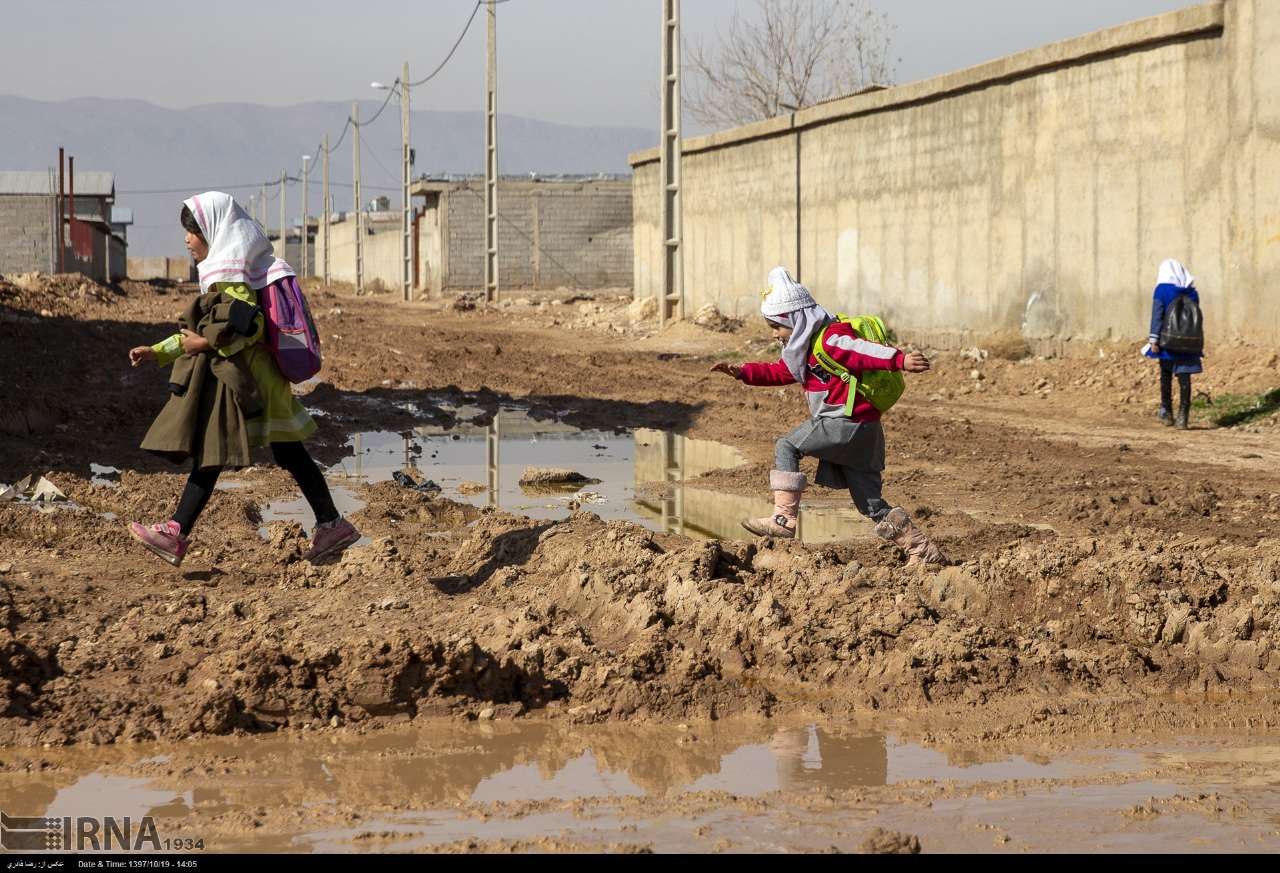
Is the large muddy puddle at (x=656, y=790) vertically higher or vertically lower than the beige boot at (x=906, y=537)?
lower

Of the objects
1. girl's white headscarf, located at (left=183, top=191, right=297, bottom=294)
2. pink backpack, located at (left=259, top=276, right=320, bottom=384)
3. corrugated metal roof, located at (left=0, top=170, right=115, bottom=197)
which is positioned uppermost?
corrugated metal roof, located at (left=0, top=170, right=115, bottom=197)

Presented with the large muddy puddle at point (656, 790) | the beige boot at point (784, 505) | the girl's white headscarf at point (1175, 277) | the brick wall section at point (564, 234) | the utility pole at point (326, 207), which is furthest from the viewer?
the utility pole at point (326, 207)

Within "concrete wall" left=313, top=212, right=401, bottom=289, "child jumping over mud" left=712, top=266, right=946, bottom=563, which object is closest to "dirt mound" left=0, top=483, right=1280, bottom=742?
"child jumping over mud" left=712, top=266, right=946, bottom=563

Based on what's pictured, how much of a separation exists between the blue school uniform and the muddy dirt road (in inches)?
67.6

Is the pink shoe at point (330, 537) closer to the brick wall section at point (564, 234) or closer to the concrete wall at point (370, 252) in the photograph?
the brick wall section at point (564, 234)

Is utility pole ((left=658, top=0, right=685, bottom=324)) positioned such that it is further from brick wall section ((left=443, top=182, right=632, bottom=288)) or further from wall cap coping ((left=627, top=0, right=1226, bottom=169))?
brick wall section ((left=443, top=182, right=632, bottom=288))

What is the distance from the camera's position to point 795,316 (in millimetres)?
6578

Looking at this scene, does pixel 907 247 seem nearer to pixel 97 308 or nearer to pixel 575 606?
pixel 575 606

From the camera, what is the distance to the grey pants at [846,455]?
6.52 m

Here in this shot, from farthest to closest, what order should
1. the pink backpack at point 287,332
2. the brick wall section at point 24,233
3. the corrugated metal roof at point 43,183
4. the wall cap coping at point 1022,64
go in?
the corrugated metal roof at point 43,183 < the brick wall section at point 24,233 < the wall cap coping at point 1022,64 < the pink backpack at point 287,332

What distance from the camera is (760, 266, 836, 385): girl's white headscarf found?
6.55m

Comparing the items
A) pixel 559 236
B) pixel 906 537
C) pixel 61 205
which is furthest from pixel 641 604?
pixel 559 236

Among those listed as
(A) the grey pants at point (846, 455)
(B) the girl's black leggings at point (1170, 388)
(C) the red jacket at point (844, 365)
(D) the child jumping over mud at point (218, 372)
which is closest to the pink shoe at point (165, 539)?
(D) the child jumping over mud at point (218, 372)

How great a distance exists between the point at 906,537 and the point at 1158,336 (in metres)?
6.93
